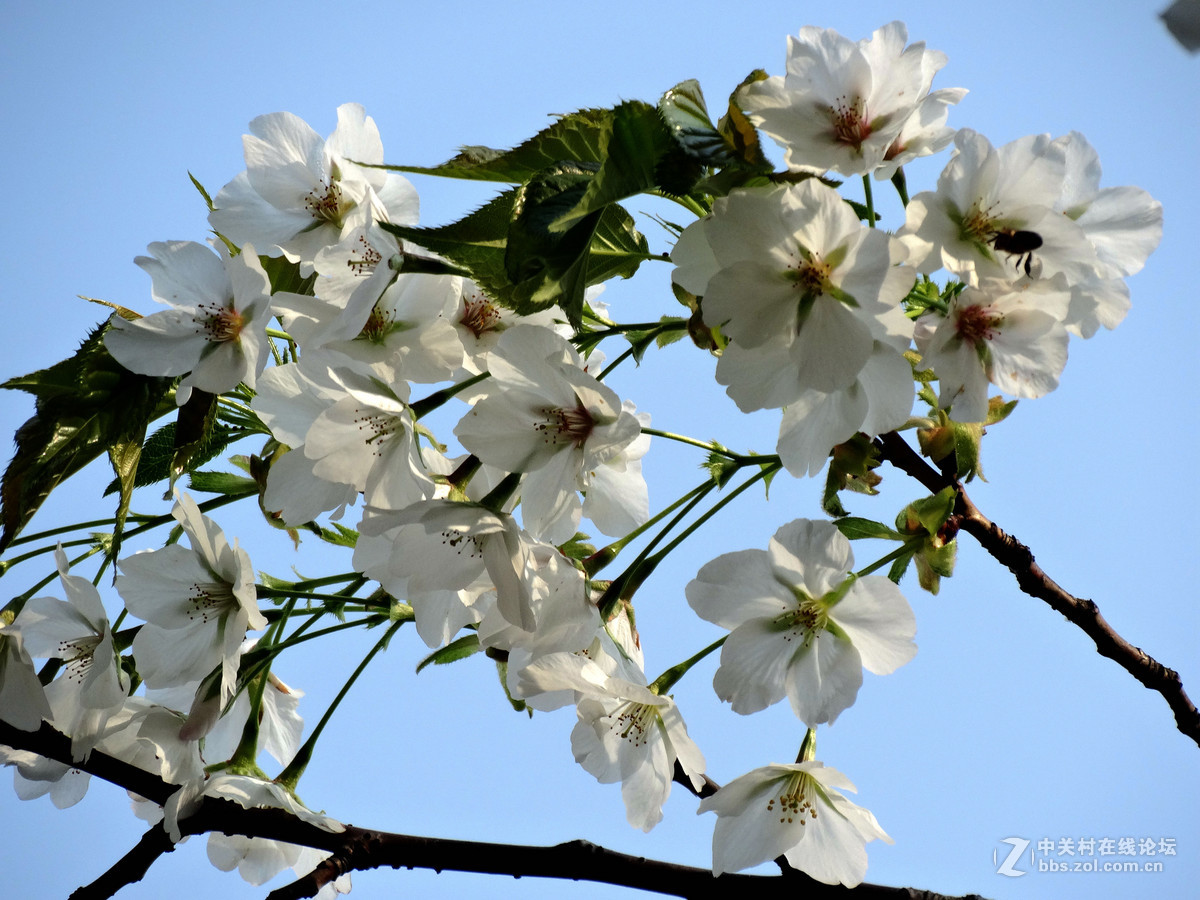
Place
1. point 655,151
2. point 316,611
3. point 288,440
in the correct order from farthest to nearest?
point 316,611
point 288,440
point 655,151

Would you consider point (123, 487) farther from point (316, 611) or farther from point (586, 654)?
point (586, 654)

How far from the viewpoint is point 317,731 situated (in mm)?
710

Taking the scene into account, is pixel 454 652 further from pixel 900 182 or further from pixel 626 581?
pixel 900 182

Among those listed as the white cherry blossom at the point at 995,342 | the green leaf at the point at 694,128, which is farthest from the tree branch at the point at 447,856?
the green leaf at the point at 694,128

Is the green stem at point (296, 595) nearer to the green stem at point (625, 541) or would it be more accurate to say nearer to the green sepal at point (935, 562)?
the green stem at point (625, 541)

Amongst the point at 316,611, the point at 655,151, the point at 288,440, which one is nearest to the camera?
the point at 655,151

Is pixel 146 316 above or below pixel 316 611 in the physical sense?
above

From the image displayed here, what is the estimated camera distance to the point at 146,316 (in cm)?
59

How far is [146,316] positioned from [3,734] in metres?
0.29

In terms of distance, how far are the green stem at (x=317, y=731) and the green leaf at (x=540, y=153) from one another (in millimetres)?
382

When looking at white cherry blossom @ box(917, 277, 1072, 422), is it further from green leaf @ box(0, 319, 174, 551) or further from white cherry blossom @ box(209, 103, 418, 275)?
green leaf @ box(0, 319, 174, 551)

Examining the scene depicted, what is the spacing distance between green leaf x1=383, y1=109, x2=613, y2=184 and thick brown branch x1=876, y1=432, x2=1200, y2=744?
0.28 meters

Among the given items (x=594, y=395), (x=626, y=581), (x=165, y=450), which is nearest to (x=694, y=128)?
(x=594, y=395)

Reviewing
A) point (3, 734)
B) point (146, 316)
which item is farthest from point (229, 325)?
point (3, 734)
